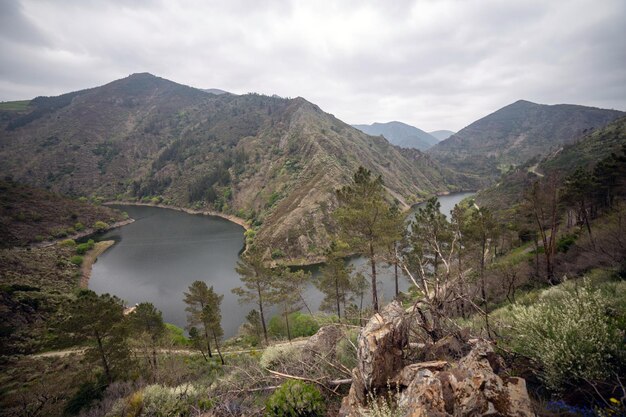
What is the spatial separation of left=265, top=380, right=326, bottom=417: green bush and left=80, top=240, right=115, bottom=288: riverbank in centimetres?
5544

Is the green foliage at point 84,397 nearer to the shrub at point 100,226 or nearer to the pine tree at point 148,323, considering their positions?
the pine tree at point 148,323

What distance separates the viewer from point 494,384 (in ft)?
14.1

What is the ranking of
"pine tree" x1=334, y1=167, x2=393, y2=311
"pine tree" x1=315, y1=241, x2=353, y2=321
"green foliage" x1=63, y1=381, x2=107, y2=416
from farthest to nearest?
"pine tree" x1=315, y1=241, x2=353, y2=321
"pine tree" x1=334, y1=167, x2=393, y2=311
"green foliage" x1=63, y1=381, x2=107, y2=416

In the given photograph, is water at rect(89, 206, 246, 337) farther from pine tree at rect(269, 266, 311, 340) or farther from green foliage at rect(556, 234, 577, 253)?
green foliage at rect(556, 234, 577, 253)

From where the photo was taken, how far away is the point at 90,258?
194 feet

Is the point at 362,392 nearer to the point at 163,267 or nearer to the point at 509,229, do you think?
the point at 509,229

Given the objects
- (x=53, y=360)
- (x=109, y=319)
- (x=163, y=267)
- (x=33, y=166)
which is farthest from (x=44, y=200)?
(x=33, y=166)

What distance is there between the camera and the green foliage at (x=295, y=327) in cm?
2983

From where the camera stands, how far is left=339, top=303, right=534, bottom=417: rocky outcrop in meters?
4.10

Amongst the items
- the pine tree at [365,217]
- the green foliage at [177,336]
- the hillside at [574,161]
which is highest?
the hillside at [574,161]

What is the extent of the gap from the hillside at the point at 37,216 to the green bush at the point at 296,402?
7705cm

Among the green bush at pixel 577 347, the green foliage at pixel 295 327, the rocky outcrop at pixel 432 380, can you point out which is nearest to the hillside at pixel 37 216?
the green foliage at pixel 295 327

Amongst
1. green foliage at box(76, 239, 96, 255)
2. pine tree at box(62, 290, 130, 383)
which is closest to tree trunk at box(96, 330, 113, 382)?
pine tree at box(62, 290, 130, 383)

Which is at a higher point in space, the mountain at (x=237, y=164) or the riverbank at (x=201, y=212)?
the mountain at (x=237, y=164)
